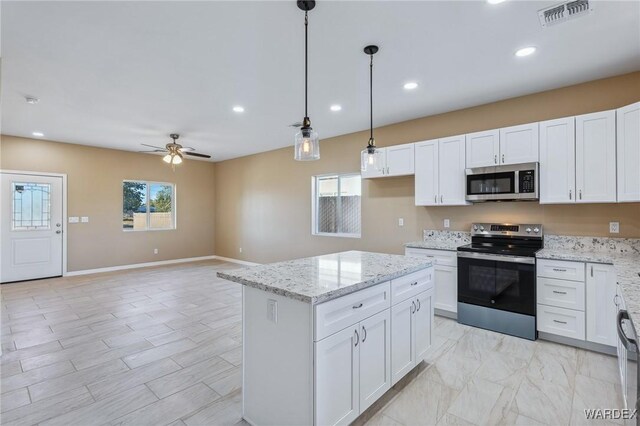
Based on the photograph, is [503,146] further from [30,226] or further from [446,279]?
[30,226]

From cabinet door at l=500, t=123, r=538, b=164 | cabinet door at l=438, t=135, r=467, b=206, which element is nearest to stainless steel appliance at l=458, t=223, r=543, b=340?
cabinet door at l=438, t=135, r=467, b=206

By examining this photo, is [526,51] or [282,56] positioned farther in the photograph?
[282,56]

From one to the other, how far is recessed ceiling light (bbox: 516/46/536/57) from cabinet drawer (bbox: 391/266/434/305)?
208 centimetres

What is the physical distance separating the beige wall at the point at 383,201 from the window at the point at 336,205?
166 millimetres

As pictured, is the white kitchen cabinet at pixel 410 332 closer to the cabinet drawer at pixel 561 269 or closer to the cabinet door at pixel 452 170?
the cabinet drawer at pixel 561 269

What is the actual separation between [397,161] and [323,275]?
9.39ft

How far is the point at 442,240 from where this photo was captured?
14.2ft

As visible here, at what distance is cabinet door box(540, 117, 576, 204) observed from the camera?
125 inches

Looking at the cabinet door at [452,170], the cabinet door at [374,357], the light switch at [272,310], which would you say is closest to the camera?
the light switch at [272,310]

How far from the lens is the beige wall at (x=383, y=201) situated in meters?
3.32

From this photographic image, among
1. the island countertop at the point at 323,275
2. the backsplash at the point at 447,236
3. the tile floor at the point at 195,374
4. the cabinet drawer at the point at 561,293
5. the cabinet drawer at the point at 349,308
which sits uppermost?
the backsplash at the point at 447,236

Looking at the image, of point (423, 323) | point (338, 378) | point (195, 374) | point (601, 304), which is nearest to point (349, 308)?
point (338, 378)

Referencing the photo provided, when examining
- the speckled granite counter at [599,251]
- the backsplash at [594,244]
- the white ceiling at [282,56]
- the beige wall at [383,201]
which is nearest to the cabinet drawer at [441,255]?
the beige wall at [383,201]

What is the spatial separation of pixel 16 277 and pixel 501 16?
326 inches
